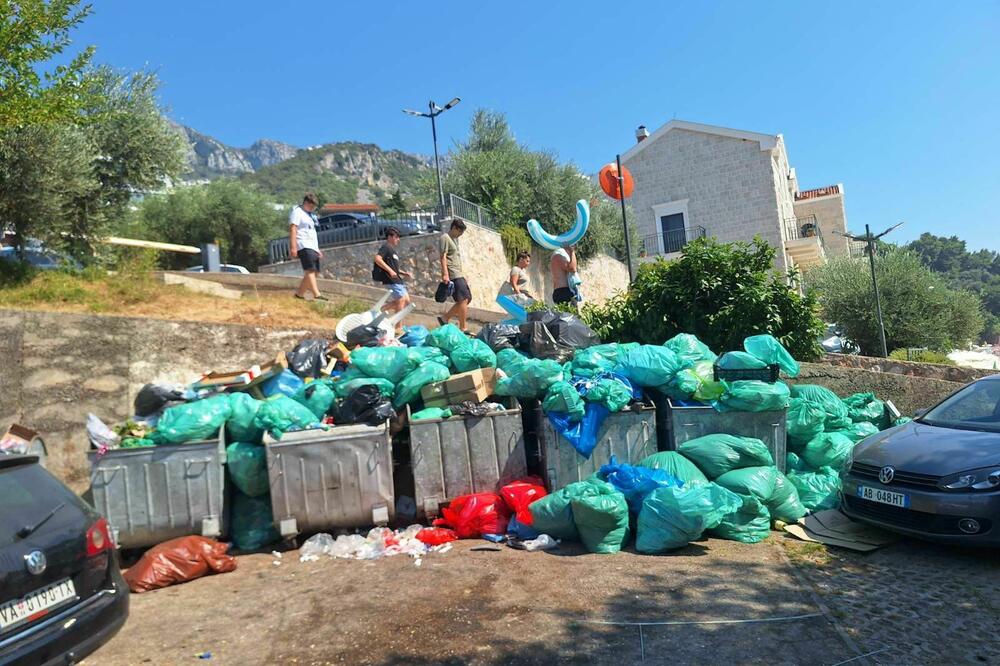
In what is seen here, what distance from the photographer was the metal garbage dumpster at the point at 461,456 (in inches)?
221

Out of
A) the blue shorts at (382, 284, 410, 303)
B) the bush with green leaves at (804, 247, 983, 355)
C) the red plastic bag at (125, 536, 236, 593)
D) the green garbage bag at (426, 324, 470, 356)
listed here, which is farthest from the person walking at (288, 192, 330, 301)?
the bush with green leaves at (804, 247, 983, 355)

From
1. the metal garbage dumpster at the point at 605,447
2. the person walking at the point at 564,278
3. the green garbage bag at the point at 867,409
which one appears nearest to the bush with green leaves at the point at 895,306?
the person walking at the point at 564,278

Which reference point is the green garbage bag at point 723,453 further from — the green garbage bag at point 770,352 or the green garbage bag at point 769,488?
the green garbage bag at point 770,352

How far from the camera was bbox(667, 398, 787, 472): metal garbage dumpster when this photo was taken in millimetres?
5805

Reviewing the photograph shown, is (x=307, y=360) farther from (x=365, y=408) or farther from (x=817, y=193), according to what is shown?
(x=817, y=193)

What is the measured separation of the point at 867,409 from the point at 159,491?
267 inches

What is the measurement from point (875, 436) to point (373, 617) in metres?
4.18

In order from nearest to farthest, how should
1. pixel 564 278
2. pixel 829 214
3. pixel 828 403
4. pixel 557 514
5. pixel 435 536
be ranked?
pixel 557 514 → pixel 435 536 → pixel 828 403 → pixel 564 278 → pixel 829 214

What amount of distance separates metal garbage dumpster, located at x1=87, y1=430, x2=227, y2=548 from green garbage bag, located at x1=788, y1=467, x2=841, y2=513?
15.9ft

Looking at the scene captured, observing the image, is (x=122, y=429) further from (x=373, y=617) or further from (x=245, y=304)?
(x=245, y=304)

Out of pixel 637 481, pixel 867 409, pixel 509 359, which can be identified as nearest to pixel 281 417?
pixel 509 359

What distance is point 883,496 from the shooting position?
4.76 meters

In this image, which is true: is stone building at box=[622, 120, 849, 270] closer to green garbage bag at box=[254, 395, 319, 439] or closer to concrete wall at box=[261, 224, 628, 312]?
concrete wall at box=[261, 224, 628, 312]

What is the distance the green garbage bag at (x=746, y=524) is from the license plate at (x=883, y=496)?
2.30ft
